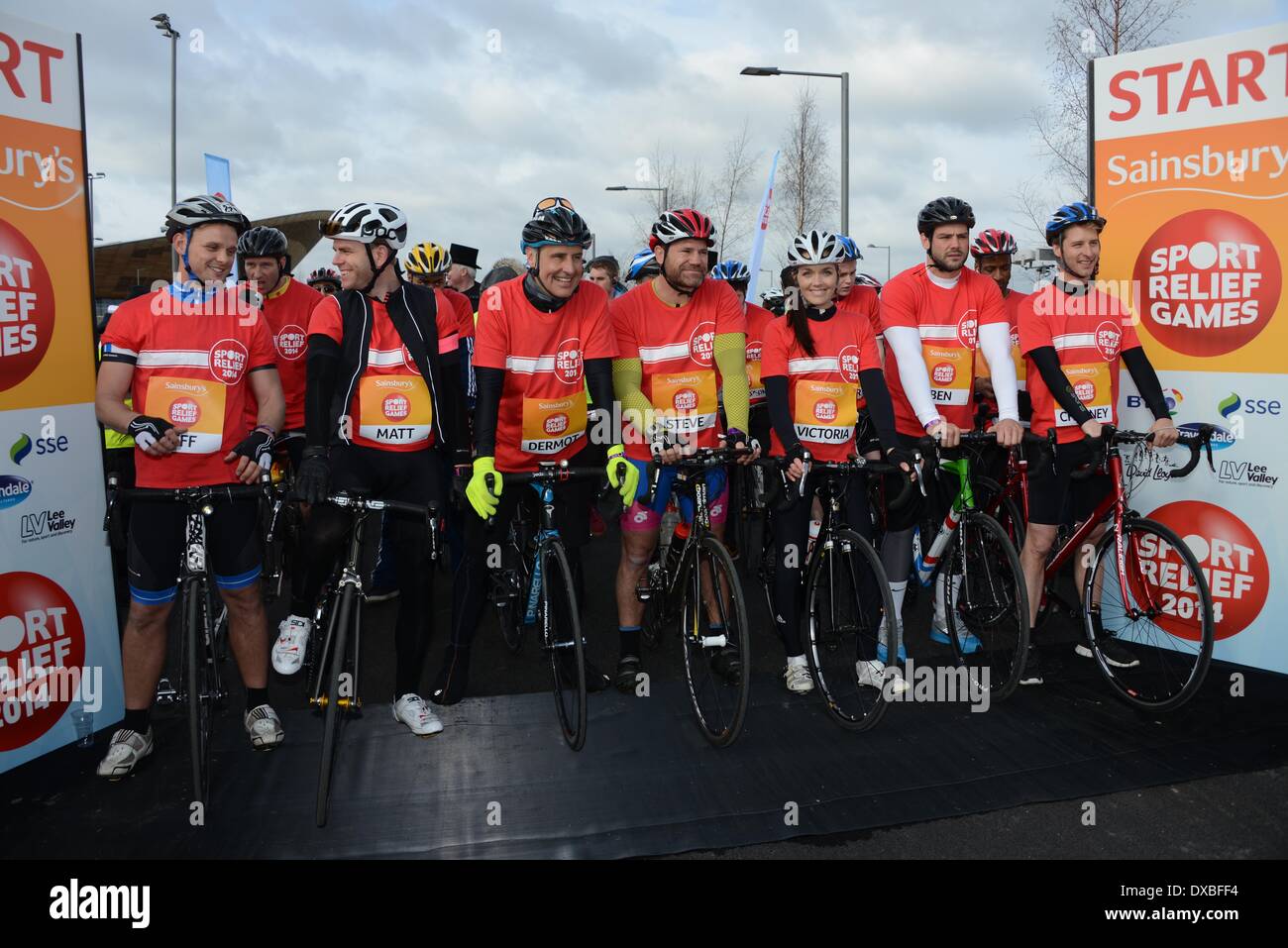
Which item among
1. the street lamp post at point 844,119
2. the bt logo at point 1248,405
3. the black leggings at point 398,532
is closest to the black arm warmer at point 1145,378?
the bt logo at point 1248,405

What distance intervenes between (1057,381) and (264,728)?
427cm

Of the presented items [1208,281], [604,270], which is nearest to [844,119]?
[604,270]

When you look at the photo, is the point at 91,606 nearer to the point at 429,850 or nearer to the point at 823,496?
the point at 429,850

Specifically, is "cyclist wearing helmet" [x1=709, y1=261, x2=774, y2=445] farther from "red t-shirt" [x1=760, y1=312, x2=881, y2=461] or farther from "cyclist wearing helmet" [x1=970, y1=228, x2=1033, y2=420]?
"cyclist wearing helmet" [x1=970, y1=228, x2=1033, y2=420]

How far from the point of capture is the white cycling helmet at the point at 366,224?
4086mm

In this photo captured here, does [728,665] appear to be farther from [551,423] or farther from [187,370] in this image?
[187,370]

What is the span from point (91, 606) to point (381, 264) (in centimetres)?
214

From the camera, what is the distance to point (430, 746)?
14.4 ft

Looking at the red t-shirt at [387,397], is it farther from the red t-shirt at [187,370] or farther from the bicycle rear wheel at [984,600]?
the bicycle rear wheel at [984,600]

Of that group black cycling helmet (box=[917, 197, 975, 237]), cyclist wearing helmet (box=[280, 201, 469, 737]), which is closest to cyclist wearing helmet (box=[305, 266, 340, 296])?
cyclist wearing helmet (box=[280, 201, 469, 737])

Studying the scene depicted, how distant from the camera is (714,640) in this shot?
4.34m

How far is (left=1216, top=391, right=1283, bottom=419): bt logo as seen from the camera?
198 inches

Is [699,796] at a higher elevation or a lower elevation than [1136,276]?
lower

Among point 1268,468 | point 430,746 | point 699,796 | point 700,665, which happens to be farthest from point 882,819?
point 1268,468
